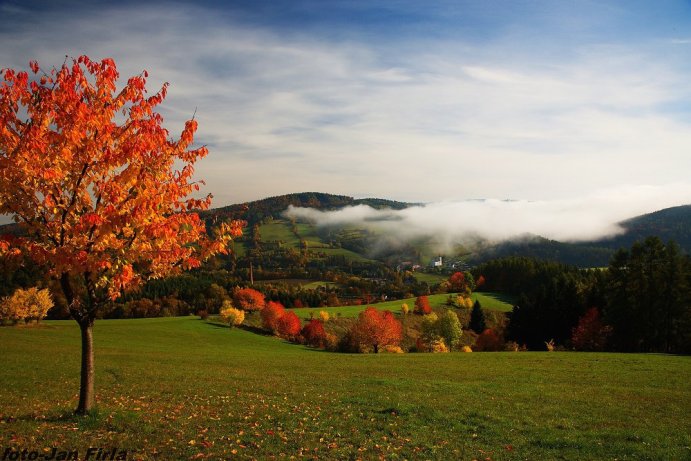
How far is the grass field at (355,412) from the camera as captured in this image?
13.4 metres

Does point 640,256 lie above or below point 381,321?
above

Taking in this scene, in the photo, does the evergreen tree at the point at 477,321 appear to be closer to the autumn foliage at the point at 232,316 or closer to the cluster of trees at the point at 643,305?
the cluster of trees at the point at 643,305

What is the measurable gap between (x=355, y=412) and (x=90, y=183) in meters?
14.1

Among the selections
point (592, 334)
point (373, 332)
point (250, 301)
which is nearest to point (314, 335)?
point (373, 332)

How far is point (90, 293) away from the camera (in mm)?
14602

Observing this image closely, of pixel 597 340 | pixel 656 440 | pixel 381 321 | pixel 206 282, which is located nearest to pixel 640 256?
pixel 597 340

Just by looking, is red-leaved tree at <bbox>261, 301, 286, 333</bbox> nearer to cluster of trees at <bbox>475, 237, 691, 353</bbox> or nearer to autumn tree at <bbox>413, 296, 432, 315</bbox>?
autumn tree at <bbox>413, 296, 432, 315</bbox>

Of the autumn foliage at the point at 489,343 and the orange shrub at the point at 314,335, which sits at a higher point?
the orange shrub at the point at 314,335

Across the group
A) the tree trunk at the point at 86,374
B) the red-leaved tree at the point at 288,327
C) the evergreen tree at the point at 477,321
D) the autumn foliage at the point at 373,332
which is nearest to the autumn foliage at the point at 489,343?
the autumn foliage at the point at 373,332

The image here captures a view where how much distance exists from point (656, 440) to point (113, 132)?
2227cm

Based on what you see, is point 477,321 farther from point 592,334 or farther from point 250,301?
point 250,301

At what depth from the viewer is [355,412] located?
61.8 ft

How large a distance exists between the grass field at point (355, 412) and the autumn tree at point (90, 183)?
3485 millimetres

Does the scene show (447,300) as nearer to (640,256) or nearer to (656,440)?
(640,256)
